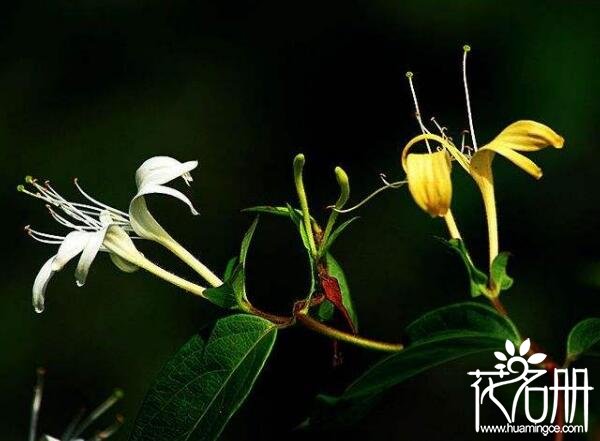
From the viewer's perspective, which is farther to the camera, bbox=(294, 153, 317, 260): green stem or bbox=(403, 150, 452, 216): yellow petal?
bbox=(294, 153, 317, 260): green stem

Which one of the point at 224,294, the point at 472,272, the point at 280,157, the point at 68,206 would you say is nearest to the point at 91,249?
the point at 224,294

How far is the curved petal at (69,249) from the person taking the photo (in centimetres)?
110

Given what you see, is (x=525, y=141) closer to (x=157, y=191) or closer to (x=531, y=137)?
(x=531, y=137)

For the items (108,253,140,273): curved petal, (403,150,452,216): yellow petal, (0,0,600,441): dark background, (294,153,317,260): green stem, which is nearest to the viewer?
(403,150,452,216): yellow petal

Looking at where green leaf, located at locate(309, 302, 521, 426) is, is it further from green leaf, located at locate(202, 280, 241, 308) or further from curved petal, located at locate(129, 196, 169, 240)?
curved petal, located at locate(129, 196, 169, 240)

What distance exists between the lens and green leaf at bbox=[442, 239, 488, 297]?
3.37ft

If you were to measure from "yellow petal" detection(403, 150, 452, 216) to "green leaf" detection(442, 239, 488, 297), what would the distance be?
67 mm

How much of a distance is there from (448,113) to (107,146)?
85 cm

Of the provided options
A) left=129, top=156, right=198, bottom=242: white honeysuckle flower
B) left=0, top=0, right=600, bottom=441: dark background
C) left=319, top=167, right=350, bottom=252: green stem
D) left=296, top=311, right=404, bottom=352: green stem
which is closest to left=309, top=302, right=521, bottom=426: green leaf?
left=296, top=311, right=404, bottom=352: green stem

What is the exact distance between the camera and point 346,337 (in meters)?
1.04

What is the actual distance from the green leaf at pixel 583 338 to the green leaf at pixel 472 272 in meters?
0.08

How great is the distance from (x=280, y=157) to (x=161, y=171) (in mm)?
1904

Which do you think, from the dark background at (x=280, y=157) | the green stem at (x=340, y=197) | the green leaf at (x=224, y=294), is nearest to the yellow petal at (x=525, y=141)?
the green stem at (x=340, y=197)

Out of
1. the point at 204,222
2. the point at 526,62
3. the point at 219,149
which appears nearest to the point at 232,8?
the point at 219,149
